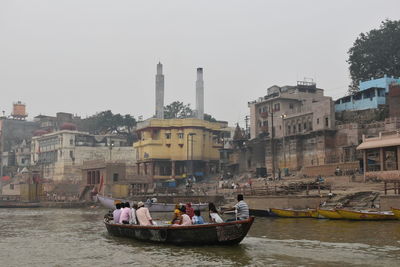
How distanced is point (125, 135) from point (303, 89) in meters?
42.2

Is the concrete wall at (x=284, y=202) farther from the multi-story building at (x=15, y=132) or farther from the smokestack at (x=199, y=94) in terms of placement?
the multi-story building at (x=15, y=132)

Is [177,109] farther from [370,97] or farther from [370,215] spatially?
[370,215]

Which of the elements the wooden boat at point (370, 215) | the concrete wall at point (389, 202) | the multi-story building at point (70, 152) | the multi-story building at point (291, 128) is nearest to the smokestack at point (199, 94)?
the multi-story building at point (291, 128)

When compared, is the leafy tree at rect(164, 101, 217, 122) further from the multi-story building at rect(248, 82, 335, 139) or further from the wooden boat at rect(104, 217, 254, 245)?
the wooden boat at rect(104, 217, 254, 245)

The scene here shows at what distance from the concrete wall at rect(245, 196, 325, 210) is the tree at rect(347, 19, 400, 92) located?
38.0 metres

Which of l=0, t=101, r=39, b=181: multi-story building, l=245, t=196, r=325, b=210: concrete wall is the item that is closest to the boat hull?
l=245, t=196, r=325, b=210: concrete wall

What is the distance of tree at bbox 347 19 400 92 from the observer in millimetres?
66381

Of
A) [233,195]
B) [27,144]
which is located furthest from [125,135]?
[233,195]

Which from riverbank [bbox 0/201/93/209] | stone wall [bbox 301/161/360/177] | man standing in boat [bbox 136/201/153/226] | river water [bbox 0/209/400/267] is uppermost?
stone wall [bbox 301/161/360/177]

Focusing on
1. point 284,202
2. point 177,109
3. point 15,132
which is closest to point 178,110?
point 177,109

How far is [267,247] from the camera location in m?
18.9

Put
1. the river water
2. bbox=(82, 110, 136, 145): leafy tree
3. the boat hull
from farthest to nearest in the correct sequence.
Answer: bbox=(82, 110, 136, 145): leafy tree, the boat hull, the river water

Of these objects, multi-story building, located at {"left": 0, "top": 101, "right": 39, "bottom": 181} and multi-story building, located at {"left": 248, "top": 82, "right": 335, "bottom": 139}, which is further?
multi-story building, located at {"left": 0, "top": 101, "right": 39, "bottom": 181}

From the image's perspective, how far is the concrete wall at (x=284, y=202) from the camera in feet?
117
